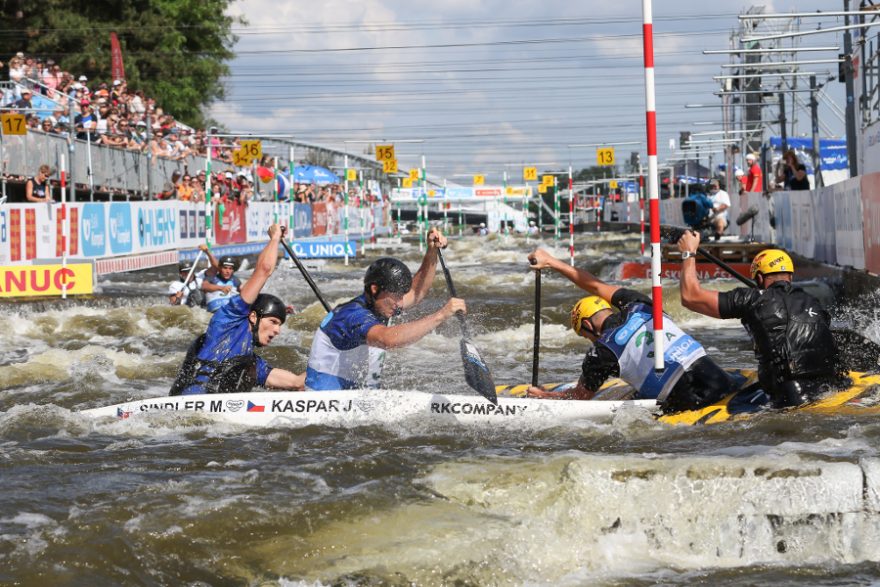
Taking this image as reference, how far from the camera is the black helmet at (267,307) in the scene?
314 inches

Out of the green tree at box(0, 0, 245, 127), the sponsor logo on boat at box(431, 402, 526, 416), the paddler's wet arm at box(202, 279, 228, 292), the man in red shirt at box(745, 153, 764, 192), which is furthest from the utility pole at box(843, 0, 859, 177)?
the green tree at box(0, 0, 245, 127)

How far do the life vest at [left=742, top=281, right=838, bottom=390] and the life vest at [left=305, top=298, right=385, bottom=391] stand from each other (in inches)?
93.0

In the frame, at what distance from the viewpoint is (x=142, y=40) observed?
158 feet

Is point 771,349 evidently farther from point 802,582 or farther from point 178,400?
point 178,400

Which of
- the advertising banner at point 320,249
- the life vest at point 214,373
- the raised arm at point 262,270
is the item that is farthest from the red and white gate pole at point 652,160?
the advertising banner at point 320,249

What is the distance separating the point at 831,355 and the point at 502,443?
82.2 inches

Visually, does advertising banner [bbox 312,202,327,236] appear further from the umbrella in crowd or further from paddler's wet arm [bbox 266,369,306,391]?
paddler's wet arm [bbox 266,369,306,391]

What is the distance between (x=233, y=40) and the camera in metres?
58.4

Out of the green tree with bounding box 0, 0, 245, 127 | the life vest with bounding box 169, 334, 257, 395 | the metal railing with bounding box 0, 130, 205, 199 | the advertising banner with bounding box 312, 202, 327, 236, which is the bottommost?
the life vest with bounding box 169, 334, 257, 395

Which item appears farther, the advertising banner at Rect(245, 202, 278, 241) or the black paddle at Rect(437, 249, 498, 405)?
the advertising banner at Rect(245, 202, 278, 241)

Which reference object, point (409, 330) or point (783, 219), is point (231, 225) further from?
point (409, 330)

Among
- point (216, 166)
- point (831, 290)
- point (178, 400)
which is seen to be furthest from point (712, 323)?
point (216, 166)

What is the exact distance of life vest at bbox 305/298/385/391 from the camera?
7867 mm

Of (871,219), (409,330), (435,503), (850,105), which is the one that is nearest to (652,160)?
(409,330)
